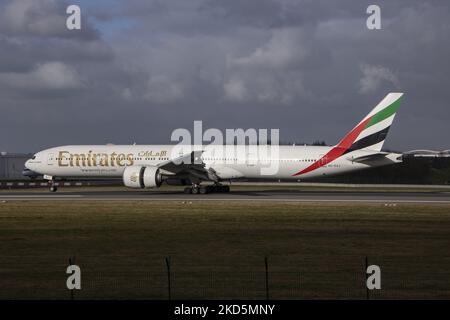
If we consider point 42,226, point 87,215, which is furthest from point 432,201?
point 42,226

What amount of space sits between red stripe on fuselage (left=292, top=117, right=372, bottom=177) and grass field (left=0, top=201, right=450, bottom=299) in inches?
444

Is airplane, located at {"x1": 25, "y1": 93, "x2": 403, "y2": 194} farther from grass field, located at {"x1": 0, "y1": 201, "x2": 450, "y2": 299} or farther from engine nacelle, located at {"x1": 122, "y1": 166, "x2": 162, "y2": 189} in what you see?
grass field, located at {"x1": 0, "y1": 201, "x2": 450, "y2": 299}

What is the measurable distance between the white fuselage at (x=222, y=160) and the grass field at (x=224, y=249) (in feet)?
36.8

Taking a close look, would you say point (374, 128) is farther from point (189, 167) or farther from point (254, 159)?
point (189, 167)

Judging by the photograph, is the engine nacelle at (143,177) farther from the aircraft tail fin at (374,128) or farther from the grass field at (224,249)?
the aircraft tail fin at (374,128)

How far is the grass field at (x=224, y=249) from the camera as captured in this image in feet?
59.7

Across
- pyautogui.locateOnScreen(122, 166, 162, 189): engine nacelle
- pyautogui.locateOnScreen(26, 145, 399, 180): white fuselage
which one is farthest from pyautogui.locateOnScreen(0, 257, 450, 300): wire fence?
pyautogui.locateOnScreen(26, 145, 399, 180): white fuselage

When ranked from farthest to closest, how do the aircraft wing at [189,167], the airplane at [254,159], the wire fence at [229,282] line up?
the airplane at [254,159], the aircraft wing at [189,167], the wire fence at [229,282]

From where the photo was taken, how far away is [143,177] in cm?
4972

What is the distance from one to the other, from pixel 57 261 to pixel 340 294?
33.2 ft

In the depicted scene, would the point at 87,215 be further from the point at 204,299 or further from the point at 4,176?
the point at 4,176

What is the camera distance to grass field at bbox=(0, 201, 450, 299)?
18.2 m

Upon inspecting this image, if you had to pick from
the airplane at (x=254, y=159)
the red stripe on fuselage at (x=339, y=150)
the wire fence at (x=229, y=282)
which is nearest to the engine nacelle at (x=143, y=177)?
the airplane at (x=254, y=159)
